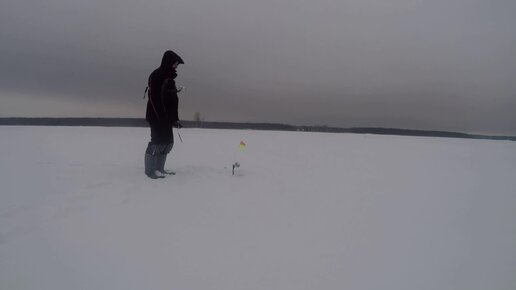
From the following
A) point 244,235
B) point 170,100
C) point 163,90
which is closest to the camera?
point 244,235

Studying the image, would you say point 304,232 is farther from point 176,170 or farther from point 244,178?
point 176,170

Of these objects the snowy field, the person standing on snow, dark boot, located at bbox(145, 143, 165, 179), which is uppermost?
the person standing on snow

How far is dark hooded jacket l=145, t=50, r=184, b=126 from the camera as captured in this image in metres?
5.34

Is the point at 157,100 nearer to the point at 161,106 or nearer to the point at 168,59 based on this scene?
the point at 161,106

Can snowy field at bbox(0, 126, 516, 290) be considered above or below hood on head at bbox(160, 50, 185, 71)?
below

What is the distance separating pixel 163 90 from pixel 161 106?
29cm

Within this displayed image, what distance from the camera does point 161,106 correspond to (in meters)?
5.37

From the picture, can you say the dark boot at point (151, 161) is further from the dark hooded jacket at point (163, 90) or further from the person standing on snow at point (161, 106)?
the dark hooded jacket at point (163, 90)

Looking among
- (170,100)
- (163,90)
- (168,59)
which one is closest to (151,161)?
(170,100)

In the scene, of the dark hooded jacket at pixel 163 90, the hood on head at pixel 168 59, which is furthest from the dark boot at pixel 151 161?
the hood on head at pixel 168 59

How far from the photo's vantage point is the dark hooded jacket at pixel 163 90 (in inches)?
210

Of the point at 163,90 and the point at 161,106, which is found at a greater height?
the point at 163,90

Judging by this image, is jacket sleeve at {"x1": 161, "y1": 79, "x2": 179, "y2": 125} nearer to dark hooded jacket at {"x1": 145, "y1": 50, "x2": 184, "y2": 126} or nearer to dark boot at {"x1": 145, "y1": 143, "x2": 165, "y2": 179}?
dark hooded jacket at {"x1": 145, "y1": 50, "x2": 184, "y2": 126}

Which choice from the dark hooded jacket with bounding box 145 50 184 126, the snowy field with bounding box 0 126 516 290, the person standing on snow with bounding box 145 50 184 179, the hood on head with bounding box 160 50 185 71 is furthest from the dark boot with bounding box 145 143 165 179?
the hood on head with bounding box 160 50 185 71
